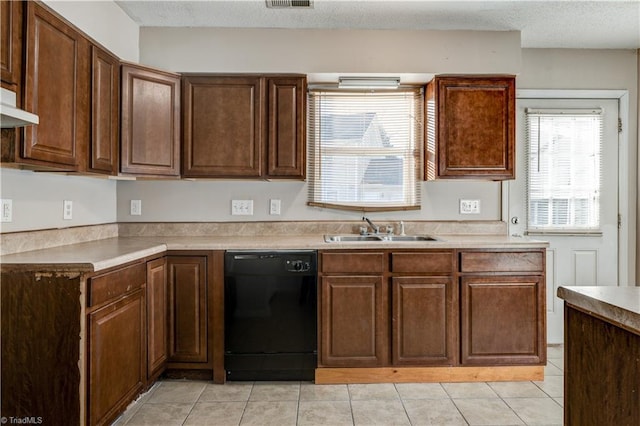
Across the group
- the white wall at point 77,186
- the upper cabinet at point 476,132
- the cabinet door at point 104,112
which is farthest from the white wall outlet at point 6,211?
the upper cabinet at point 476,132

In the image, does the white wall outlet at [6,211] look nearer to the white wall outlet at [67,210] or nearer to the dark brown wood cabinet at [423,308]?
the white wall outlet at [67,210]

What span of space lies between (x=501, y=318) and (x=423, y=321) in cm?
52

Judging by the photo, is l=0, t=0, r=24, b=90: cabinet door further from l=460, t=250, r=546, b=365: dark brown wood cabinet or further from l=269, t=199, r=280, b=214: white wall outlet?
l=460, t=250, r=546, b=365: dark brown wood cabinet

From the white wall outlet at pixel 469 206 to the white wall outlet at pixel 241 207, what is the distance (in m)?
1.70

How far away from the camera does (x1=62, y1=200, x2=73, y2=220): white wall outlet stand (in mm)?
2564

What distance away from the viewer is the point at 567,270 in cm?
356

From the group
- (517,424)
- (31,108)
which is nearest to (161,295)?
(31,108)

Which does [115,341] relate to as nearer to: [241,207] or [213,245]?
[213,245]

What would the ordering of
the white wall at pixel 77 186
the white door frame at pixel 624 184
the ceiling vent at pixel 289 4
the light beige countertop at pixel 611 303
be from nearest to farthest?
the light beige countertop at pixel 611 303 → the white wall at pixel 77 186 → the ceiling vent at pixel 289 4 → the white door frame at pixel 624 184

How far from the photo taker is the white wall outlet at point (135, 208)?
3297 millimetres

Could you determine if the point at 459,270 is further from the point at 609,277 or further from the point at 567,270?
the point at 609,277

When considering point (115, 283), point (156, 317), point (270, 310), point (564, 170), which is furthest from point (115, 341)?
point (564, 170)

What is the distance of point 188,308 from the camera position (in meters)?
2.76

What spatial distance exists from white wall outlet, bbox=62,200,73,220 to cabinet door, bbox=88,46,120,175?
32cm
